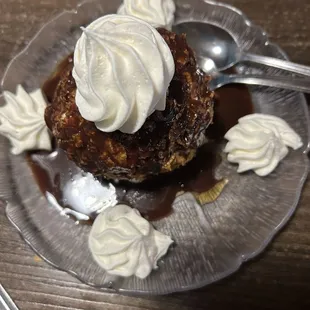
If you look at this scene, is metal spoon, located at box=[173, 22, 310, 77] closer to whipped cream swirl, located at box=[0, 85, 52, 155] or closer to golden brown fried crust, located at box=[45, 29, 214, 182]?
golden brown fried crust, located at box=[45, 29, 214, 182]

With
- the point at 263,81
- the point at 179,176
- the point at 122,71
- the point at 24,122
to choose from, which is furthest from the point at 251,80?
the point at 24,122

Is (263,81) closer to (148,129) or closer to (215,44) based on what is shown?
(215,44)

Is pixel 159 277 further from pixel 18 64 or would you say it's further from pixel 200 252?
pixel 18 64

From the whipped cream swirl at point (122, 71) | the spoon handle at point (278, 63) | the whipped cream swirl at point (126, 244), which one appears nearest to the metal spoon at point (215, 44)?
the spoon handle at point (278, 63)

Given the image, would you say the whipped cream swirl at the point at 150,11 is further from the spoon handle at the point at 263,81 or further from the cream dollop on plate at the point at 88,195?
the cream dollop on plate at the point at 88,195

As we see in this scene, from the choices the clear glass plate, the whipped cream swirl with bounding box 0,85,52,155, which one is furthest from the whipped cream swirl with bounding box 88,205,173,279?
the whipped cream swirl with bounding box 0,85,52,155
